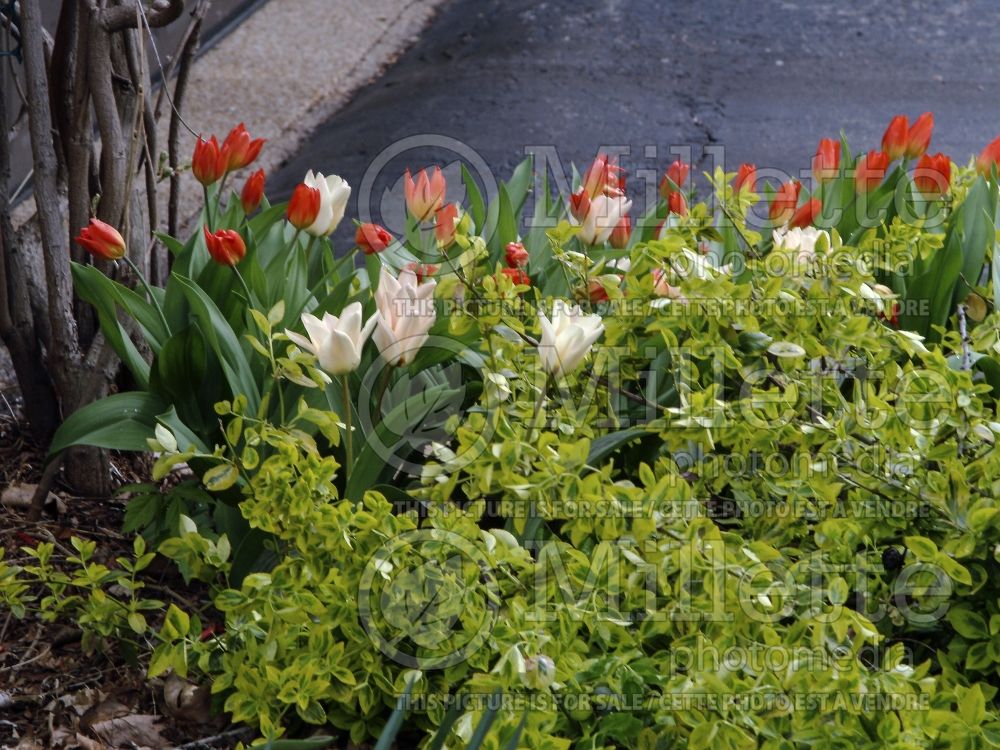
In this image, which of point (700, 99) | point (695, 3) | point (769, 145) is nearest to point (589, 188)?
point (769, 145)

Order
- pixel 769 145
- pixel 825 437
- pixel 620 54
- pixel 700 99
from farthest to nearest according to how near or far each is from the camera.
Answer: pixel 620 54 < pixel 700 99 < pixel 769 145 < pixel 825 437

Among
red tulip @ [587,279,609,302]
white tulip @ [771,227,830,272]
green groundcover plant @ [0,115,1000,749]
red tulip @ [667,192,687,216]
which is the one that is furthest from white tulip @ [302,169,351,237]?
white tulip @ [771,227,830,272]

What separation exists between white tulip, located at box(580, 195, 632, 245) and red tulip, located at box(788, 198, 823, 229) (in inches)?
15.4

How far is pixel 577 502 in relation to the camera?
1.53m

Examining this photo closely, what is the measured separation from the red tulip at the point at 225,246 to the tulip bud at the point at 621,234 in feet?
2.50

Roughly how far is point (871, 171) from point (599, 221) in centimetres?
70

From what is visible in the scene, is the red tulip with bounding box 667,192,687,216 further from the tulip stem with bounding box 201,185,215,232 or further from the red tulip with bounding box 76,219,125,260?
the red tulip with bounding box 76,219,125,260

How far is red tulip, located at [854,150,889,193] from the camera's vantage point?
238cm

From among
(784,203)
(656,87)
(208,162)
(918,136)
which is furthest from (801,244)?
(656,87)

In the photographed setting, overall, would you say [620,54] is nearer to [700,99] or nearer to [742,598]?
[700,99]

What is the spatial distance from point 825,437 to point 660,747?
1.77 feet

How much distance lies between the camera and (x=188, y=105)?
492cm

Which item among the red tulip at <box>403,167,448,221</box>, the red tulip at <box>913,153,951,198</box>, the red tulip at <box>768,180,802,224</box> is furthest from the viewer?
the red tulip at <box>913,153,951,198</box>

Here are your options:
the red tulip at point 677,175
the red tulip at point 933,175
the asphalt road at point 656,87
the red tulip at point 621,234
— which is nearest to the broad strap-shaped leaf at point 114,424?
the red tulip at point 621,234
